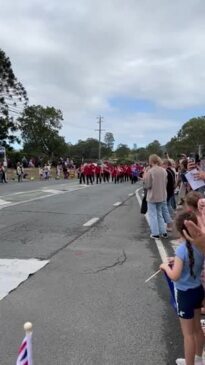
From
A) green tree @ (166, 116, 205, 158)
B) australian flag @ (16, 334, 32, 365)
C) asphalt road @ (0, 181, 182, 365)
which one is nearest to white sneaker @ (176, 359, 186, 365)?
asphalt road @ (0, 181, 182, 365)

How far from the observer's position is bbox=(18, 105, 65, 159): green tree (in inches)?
4902

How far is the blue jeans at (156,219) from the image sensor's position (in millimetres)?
10867

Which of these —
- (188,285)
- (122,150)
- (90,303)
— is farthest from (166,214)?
(122,150)

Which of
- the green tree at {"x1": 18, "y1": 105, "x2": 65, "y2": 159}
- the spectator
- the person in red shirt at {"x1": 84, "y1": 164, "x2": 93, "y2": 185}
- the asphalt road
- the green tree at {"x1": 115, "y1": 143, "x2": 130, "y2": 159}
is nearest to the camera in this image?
the asphalt road

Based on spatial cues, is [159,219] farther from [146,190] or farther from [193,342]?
[193,342]

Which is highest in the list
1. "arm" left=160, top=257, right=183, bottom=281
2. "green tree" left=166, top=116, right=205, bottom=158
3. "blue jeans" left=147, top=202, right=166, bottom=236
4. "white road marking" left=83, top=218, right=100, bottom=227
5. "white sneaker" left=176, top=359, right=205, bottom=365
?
"green tree" left=166, top=116, right=205, bottom=158

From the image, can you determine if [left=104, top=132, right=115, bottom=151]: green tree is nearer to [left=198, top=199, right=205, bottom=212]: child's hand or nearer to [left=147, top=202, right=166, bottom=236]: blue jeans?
[left=147, top=202, right=166, bottom=236]: blue jeans

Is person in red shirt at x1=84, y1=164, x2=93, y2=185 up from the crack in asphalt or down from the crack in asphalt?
up

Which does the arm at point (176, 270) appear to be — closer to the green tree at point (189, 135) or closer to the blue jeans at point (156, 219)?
the blue jeans at point (156, 219)

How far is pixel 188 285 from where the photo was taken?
3.91 metres

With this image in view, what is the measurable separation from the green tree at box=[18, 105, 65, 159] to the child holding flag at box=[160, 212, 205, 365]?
121 m

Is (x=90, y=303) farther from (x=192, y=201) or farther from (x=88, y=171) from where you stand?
(x=88, y=171)

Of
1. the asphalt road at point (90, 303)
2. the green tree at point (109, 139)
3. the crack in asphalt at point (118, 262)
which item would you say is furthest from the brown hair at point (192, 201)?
the green tree at point (109, 139)

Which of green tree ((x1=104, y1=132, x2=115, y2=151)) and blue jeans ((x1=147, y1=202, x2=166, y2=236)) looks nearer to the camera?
blue jeans ((x1=147, y1=202, x2=166, y2=236))
